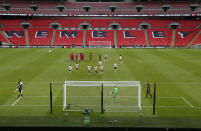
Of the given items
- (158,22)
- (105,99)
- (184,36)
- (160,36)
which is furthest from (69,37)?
(105,99)

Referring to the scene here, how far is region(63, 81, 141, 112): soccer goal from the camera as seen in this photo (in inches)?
605

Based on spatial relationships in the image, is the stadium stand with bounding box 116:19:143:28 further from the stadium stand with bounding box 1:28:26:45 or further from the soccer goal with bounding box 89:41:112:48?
the stadium stand with bounding box 1:28:26:45

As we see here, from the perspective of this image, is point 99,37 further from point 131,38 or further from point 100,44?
point 131,38

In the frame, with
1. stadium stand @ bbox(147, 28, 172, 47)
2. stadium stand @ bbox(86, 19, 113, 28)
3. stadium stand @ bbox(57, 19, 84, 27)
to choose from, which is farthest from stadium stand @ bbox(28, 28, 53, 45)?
stadium stand @ bbox(147, 28, 172, 47)

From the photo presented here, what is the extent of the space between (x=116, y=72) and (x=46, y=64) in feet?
32.2

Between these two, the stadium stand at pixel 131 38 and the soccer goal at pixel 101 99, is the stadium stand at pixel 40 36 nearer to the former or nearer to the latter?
the stadium stand at pixel 131 38

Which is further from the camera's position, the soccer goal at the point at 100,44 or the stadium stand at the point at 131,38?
the stadium stand at the point at 131,38

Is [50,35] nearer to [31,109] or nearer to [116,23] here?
[116,23]

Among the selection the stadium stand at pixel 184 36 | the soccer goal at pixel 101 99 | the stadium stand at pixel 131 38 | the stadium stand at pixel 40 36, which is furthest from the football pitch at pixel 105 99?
the stadium stand at pixel 184 36

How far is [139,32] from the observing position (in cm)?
6138

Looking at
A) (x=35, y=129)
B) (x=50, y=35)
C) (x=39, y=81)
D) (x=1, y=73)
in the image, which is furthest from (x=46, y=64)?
(x=50, y=35)

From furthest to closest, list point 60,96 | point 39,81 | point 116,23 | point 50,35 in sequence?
point 116,23 < point 50,35 < point 39,81 < point 60,96

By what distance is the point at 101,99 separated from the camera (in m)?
14.9

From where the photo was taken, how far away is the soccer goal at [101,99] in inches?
605
